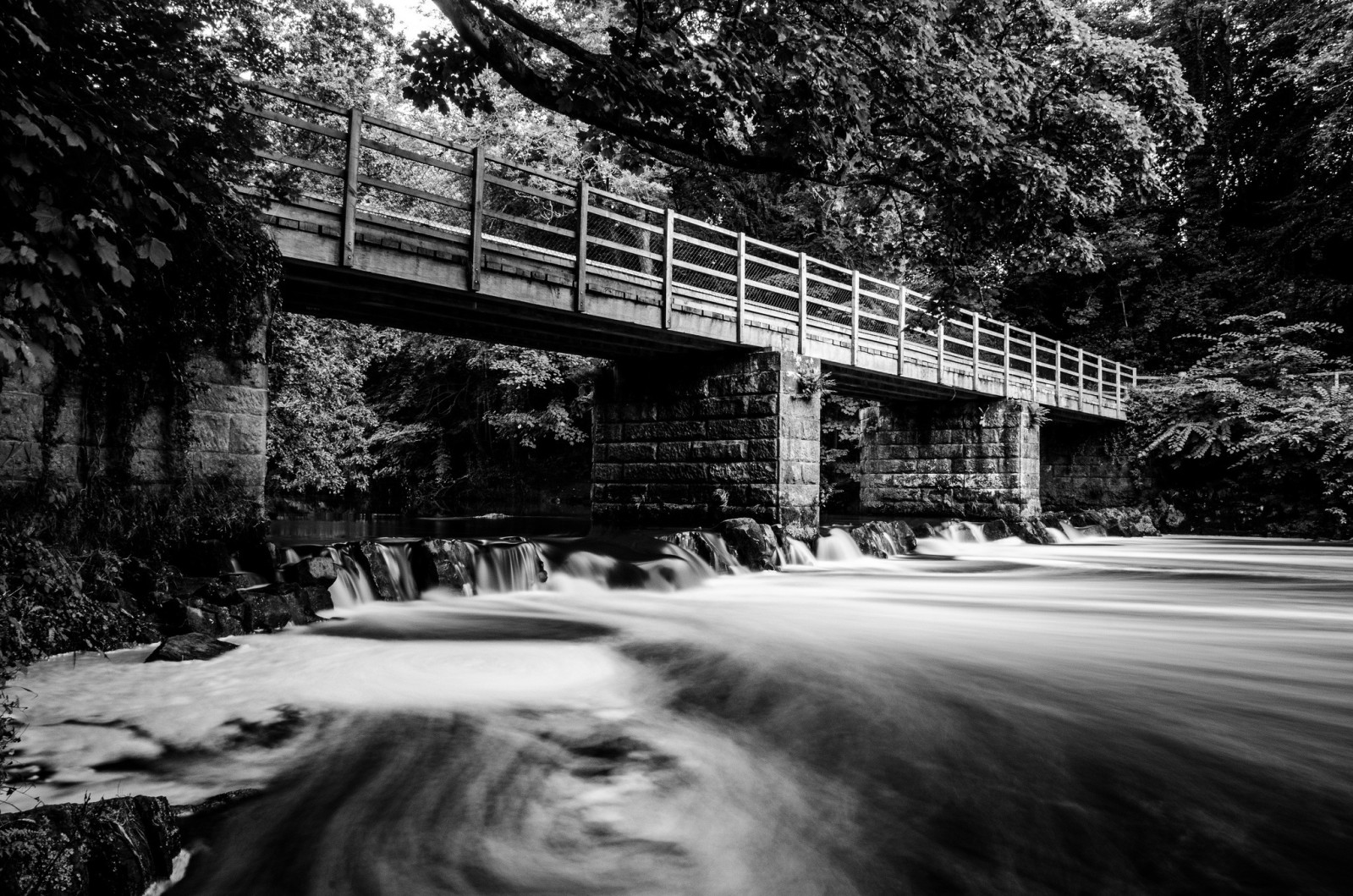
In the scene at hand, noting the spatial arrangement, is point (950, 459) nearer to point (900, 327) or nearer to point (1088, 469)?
point (900, 327)

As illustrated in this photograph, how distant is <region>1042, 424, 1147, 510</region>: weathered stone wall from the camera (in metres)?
24.7

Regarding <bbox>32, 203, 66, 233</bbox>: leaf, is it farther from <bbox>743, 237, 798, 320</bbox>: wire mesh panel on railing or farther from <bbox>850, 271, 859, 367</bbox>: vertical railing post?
<bbox>850, 271, 859, 367</bbox>: vertical railing post

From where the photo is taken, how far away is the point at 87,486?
6008mm

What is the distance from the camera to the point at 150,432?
21.2 ft

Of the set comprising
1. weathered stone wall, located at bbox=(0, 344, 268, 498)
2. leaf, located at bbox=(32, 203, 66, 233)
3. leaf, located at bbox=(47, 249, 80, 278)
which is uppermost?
leaf, located at bbox=(32, 203, 66, 233)

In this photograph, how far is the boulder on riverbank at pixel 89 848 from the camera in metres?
1.99

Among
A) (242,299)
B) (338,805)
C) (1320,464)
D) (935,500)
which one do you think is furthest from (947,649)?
(1320,464)

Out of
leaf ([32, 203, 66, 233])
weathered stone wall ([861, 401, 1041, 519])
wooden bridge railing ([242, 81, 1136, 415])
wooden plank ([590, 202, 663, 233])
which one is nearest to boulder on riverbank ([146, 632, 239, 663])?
leaf ([32, 203, 66, 233])

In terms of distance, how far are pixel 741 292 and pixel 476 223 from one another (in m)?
4.54

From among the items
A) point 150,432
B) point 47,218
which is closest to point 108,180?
point 47,218

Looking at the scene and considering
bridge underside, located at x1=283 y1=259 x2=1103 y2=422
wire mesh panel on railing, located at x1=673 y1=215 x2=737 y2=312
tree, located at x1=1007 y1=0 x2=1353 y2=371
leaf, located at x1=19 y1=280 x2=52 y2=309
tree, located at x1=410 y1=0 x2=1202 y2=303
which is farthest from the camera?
tree, located at x1=1007 y1=0 x2=1353 y2=371

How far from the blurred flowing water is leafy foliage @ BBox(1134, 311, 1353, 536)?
16.3 meters

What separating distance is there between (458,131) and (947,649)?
22067 mm

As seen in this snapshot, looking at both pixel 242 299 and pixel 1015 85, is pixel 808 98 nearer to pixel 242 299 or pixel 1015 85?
pixel 1015 85
